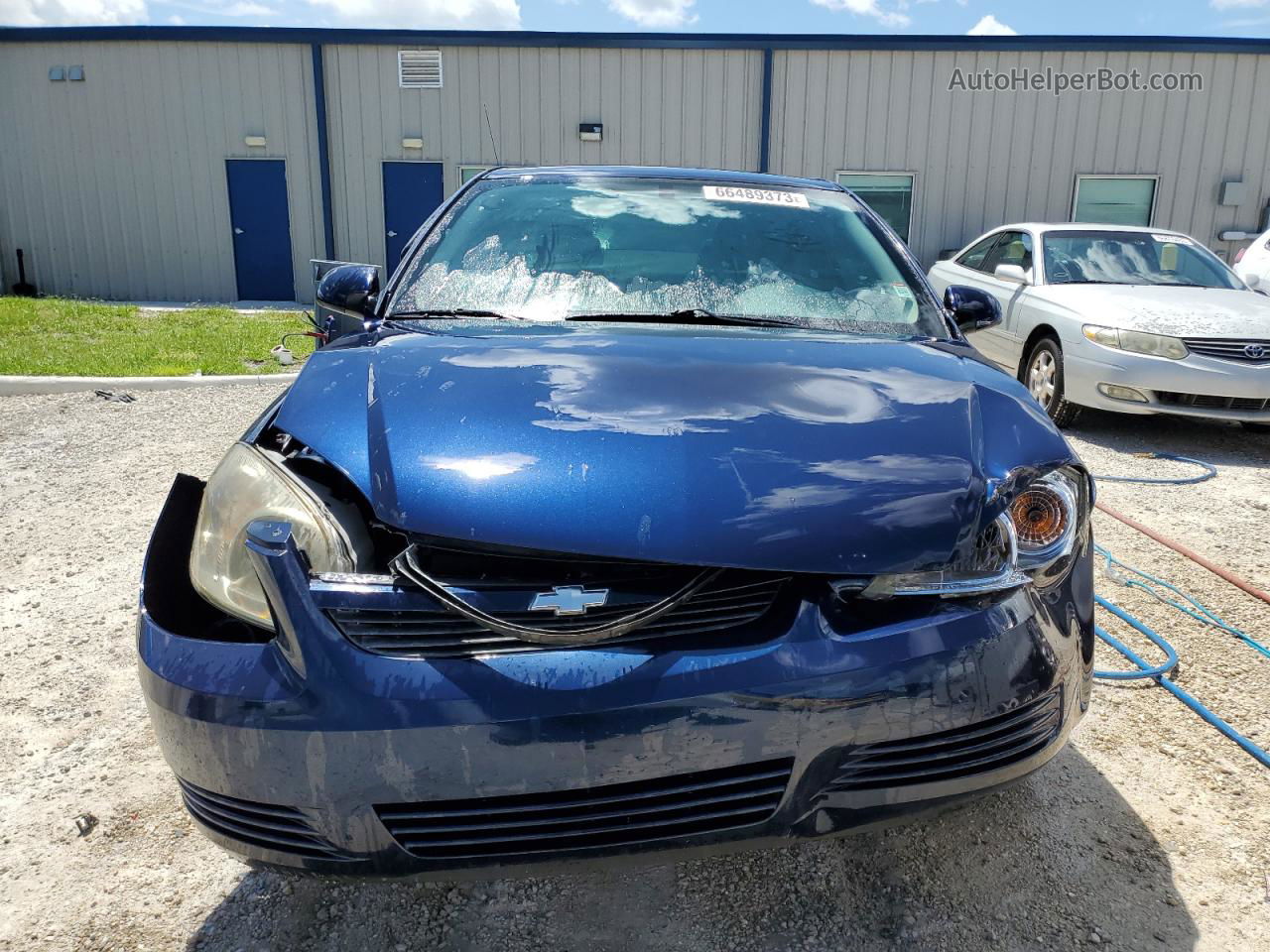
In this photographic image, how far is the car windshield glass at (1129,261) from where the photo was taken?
21.1 ft

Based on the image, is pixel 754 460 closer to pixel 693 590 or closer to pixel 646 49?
pixel 693 590

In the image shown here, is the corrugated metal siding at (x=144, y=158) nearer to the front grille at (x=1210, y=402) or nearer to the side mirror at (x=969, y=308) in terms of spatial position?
the front grille at (x=1210, y=402)

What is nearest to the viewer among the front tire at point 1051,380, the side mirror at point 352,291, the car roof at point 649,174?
the side mirror at point 352,291

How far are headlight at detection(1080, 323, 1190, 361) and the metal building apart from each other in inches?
308

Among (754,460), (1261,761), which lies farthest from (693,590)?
(1261,761)

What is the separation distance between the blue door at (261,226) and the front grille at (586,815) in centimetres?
1330

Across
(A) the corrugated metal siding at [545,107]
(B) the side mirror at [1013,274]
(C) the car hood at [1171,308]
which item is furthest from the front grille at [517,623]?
(A) the corrugated metal siding at [545,107]

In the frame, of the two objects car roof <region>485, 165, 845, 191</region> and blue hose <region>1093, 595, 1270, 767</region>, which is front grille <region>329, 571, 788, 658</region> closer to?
blue hose <region>1093, 595, 1270, 767</region>

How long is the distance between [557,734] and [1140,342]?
17.7 ft

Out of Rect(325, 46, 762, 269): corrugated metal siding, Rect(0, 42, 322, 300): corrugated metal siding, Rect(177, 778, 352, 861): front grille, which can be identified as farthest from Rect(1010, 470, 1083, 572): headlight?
Rect(0, 42, 322, 300): corrugated metal siding

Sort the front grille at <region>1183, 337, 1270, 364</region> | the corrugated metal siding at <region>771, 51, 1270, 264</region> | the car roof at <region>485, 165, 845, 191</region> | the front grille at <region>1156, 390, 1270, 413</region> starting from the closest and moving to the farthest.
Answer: the car roof at <region>485, 165, 845, 191</region> → the front grille at <region>1183, 337, 1270, 364</region> → the front grille at <region>1156, 390, 1270, 413</region> → the corrugated metal siding at <region>771, 51, 1270, 264</region>

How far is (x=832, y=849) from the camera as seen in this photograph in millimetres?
1922

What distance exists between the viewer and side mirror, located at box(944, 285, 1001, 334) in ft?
9.02

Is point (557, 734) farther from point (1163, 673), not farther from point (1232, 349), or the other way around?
point (1232, 349)
